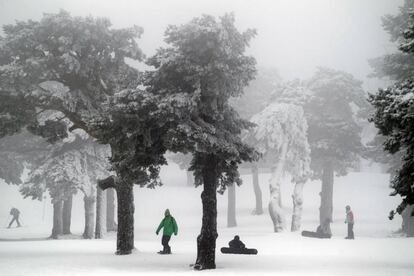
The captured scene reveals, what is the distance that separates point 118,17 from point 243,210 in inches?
2095

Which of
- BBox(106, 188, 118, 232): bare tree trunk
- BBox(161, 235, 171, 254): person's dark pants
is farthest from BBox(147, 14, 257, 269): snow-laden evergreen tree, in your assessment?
BBox(106, 188, 118, 232): bare tree trunk

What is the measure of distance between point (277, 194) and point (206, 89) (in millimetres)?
15745

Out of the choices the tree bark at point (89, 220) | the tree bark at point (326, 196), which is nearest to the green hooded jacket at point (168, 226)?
the tree bark at point (89, 220)

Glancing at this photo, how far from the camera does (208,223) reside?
13961mm

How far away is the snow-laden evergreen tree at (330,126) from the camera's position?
3488 cm

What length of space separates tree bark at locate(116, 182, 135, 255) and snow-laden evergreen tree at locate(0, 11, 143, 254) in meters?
0.03

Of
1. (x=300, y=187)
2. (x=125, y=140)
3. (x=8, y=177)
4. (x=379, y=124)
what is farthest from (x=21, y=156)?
(x=379, y=124)

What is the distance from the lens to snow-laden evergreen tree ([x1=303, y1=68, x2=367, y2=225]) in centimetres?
3488

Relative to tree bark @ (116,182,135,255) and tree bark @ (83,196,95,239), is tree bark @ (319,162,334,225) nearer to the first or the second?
tree bark @ (83,196,95,239)

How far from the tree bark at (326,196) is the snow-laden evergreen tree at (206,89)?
21.6 m

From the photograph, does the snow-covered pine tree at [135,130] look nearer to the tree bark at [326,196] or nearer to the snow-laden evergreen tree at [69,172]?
the snow-laden evergreen tree at [69,172]

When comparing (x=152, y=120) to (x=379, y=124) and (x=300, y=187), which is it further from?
(x=300, y=187)

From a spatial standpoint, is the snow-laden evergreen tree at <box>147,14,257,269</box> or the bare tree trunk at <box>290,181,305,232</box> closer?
the snow-laden evergreen tree at <box>147,14,257,269</box>

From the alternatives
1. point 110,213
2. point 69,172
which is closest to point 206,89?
point 69,172
